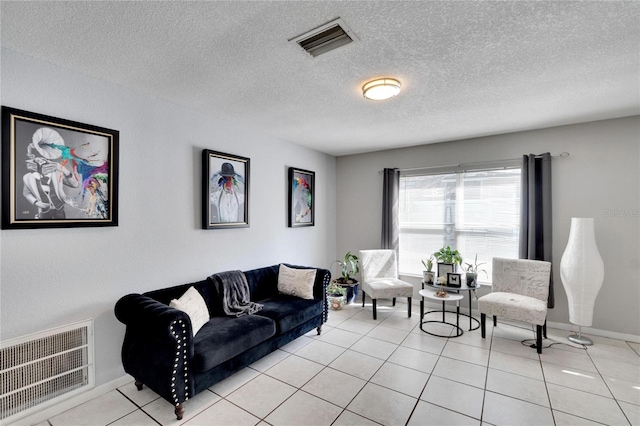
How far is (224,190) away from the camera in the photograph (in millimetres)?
3408

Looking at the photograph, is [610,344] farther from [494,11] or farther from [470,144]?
[494,11]

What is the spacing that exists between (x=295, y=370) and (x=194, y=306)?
1.10 metres

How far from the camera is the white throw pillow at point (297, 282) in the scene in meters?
3.56

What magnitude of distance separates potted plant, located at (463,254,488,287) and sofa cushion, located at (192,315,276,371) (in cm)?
255

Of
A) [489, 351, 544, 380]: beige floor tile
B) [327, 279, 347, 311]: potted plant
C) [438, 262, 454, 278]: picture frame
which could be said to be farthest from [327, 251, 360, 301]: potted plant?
[489, 351, 544, 380]: beige floor tile

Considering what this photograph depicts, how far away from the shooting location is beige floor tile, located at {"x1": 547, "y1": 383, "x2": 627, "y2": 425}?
210 centimetres

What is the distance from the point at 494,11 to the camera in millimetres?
1606

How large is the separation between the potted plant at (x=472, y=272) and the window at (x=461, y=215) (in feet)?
0.22

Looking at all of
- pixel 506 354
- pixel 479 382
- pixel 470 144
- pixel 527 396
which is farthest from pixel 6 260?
pixel 470 144

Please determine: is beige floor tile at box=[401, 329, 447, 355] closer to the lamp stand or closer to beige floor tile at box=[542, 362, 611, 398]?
beige floor tile at box=[542, 362, 611, 398]

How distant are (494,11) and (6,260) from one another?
3.38 meters

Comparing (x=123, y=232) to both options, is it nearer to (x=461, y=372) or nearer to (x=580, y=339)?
(x=461, y=372)

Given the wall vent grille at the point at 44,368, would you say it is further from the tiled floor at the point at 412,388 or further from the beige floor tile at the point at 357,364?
the beige floor tile at the point at 357,364

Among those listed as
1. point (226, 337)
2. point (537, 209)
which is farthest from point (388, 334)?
point (537, 209)
